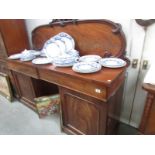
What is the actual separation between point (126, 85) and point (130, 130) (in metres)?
0.53

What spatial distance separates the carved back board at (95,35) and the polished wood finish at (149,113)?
527mm

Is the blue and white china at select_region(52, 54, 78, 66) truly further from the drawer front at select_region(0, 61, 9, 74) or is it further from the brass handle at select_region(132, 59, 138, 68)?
the drawer front at select_region(0, 61, 9, 74)

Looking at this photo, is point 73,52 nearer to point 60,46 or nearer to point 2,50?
point 60,46

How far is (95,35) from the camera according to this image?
1325 mm

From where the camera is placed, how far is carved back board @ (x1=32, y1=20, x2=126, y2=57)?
1.21 m

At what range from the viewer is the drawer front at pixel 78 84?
0.94m

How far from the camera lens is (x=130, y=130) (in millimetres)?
1539

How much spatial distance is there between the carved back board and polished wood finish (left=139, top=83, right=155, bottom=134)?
20.8 inches

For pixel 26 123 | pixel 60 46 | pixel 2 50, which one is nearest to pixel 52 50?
pixel 60 46

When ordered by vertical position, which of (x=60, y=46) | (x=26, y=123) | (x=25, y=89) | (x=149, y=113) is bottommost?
(x=26, y=123)

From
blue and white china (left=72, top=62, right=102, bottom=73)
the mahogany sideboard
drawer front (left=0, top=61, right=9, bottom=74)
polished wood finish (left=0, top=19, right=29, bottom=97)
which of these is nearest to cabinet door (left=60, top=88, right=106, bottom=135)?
the mahogany sideboard

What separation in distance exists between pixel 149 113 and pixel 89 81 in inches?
16.7
